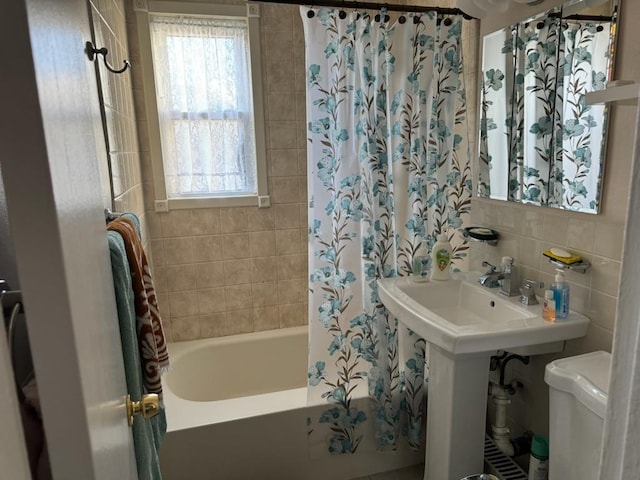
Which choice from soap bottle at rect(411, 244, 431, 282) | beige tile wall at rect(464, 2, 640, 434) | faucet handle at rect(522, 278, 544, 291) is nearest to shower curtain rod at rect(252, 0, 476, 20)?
beige tile wall at rect(464, 2, 640, 434)

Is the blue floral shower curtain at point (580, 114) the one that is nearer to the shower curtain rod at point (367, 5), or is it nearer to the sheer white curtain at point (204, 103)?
the shower curtain rod at point (367, 5)

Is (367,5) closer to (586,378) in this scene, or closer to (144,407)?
(586,378)

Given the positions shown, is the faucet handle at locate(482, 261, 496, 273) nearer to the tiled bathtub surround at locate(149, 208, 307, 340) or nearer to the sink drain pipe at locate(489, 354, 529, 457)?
the sink drain pipe at locate(489, 354, 529, 457)

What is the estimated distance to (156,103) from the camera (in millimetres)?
2428

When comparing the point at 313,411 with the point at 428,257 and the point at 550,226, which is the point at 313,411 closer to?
the point at 428,257

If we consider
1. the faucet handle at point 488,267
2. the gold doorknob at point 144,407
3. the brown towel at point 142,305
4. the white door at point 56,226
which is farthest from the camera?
the faucet handle at point 488,267

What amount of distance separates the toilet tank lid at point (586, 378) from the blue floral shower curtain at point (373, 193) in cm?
76

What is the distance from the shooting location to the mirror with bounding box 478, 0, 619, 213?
4.50ft

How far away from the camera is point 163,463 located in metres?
1.78

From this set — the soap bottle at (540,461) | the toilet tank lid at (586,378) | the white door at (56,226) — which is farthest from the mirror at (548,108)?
the white door at (56,226)

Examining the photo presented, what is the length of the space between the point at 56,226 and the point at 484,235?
166 cm

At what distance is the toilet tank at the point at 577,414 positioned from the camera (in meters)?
1.12

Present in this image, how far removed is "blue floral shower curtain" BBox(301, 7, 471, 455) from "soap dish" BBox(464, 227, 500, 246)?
0.09m

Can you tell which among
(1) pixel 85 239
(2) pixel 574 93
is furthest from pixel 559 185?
(1) pixel 85 239
